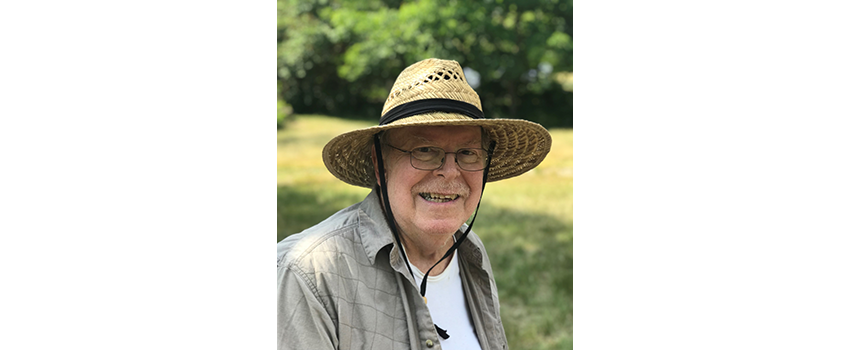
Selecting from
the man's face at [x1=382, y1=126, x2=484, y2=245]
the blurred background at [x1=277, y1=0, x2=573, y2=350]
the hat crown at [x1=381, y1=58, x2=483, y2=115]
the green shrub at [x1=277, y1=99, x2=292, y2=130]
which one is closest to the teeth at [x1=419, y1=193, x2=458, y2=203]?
the man's face at [x1=382, y1=126, x2=484, y2=245]

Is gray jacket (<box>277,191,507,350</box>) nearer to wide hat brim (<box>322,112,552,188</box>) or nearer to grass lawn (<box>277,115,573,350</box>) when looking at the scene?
wide hat brim (<box>322,112,552,188</box>)

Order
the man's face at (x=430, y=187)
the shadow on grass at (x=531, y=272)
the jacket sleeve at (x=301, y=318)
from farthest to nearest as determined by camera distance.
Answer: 1. the shadow on grass at (x=531, y=272)
2. the man's face at (x=430, y=187)
3. the jacket sleeve at (x=301, y=318)

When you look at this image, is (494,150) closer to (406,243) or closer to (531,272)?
(406,243)

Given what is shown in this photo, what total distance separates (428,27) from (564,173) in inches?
115

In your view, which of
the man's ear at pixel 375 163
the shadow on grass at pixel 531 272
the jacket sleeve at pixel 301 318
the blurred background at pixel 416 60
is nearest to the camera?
the jacket sleeve at pixel 301 318

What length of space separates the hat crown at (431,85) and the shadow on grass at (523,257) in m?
3.12

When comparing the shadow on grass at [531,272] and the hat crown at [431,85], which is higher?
the hat crown at [431,85]

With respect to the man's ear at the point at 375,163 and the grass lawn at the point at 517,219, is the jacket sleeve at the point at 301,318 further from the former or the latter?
the grass lawn at the point at 517,219

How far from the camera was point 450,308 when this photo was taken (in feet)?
6.10

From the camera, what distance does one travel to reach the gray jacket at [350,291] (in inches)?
59.6

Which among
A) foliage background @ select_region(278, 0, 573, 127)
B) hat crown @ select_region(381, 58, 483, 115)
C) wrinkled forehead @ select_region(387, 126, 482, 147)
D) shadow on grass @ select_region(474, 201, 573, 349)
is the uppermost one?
foliage background @ select_region(278, 0, 573, 127)

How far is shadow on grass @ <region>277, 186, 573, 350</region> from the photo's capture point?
4.74m

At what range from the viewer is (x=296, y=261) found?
5.17 feet

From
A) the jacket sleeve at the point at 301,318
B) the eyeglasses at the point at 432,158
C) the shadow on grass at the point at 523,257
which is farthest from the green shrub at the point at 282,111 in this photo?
the jacket sleeve at the point at 301,318
